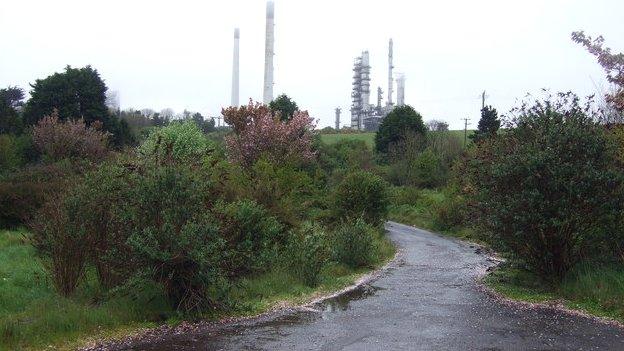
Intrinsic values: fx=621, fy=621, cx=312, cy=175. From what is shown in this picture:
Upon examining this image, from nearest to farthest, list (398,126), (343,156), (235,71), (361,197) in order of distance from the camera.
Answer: (361,197) < (343,156) < (398,126) < (235,71)

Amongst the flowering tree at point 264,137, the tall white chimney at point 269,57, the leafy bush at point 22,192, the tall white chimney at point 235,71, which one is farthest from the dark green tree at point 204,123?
the leafy bush at point 22,192

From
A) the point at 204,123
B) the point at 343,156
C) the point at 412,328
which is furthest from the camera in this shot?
the point at 204,123

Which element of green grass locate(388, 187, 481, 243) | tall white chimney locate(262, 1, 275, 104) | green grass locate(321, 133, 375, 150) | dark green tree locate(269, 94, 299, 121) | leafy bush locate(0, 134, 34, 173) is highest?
tall white chimney locate(262, 1, 275, 104)

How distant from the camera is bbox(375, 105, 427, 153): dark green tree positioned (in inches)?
2512

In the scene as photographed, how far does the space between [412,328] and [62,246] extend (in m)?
6.07

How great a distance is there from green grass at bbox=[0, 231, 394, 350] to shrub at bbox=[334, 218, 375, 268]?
9.16 feet

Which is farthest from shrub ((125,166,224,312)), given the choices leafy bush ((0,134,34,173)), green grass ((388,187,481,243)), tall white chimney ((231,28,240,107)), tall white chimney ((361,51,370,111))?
tall white chimney ((361,51,370,111))

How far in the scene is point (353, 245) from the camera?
61.3ft

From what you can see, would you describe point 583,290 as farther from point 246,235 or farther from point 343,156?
point 343,156

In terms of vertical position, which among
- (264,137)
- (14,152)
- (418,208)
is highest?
(264,137)

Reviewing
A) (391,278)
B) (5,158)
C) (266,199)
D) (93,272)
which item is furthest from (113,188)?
(5,158)

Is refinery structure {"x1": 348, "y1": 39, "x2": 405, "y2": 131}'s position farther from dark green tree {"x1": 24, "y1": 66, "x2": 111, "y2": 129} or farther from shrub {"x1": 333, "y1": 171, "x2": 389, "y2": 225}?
shrub {"x1": 333, "y1": 171, "x2": 389, "y2": 225}

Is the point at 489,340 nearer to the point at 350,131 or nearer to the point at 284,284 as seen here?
the point at 284,284

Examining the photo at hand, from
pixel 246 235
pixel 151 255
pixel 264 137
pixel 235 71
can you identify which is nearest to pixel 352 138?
pixel 235 71
